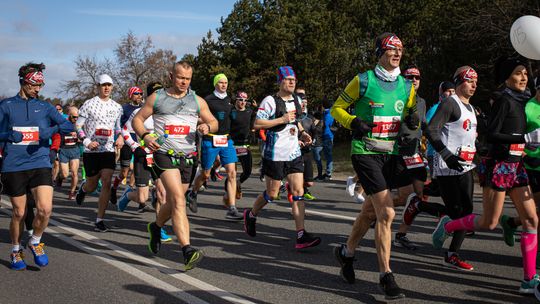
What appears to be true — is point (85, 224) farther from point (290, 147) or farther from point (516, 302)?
point (516, 302)

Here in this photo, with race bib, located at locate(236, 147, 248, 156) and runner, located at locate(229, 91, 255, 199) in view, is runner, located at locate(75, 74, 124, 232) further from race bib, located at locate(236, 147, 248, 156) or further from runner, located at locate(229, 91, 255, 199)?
race bib, located at locate(236, 147, 248, 156)

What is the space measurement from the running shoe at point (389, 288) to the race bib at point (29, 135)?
3898mm

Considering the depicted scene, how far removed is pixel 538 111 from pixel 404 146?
1262mm

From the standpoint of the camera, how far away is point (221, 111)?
10.2 metres

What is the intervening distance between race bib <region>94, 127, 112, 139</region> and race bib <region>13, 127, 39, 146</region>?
248cm

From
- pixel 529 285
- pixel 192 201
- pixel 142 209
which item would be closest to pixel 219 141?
pixel 192 201

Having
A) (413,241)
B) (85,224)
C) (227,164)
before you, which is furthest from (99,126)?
(413,241)

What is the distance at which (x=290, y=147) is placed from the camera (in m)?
7.41

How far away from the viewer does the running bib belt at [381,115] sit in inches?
203

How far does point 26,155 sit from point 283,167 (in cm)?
297

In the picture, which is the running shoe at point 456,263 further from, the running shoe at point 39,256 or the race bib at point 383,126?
the running shoe at point 39,256

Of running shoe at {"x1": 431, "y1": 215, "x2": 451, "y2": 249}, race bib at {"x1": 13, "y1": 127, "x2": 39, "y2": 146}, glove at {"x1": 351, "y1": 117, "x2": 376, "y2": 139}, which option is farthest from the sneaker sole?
running shoe at {"x1": 431, "y1": 215, "x2": 451, "y2": 249}

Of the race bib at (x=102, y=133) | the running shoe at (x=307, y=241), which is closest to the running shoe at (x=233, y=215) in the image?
the race bib at (x=102, y=133)

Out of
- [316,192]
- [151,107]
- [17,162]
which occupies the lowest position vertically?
[316,192]
